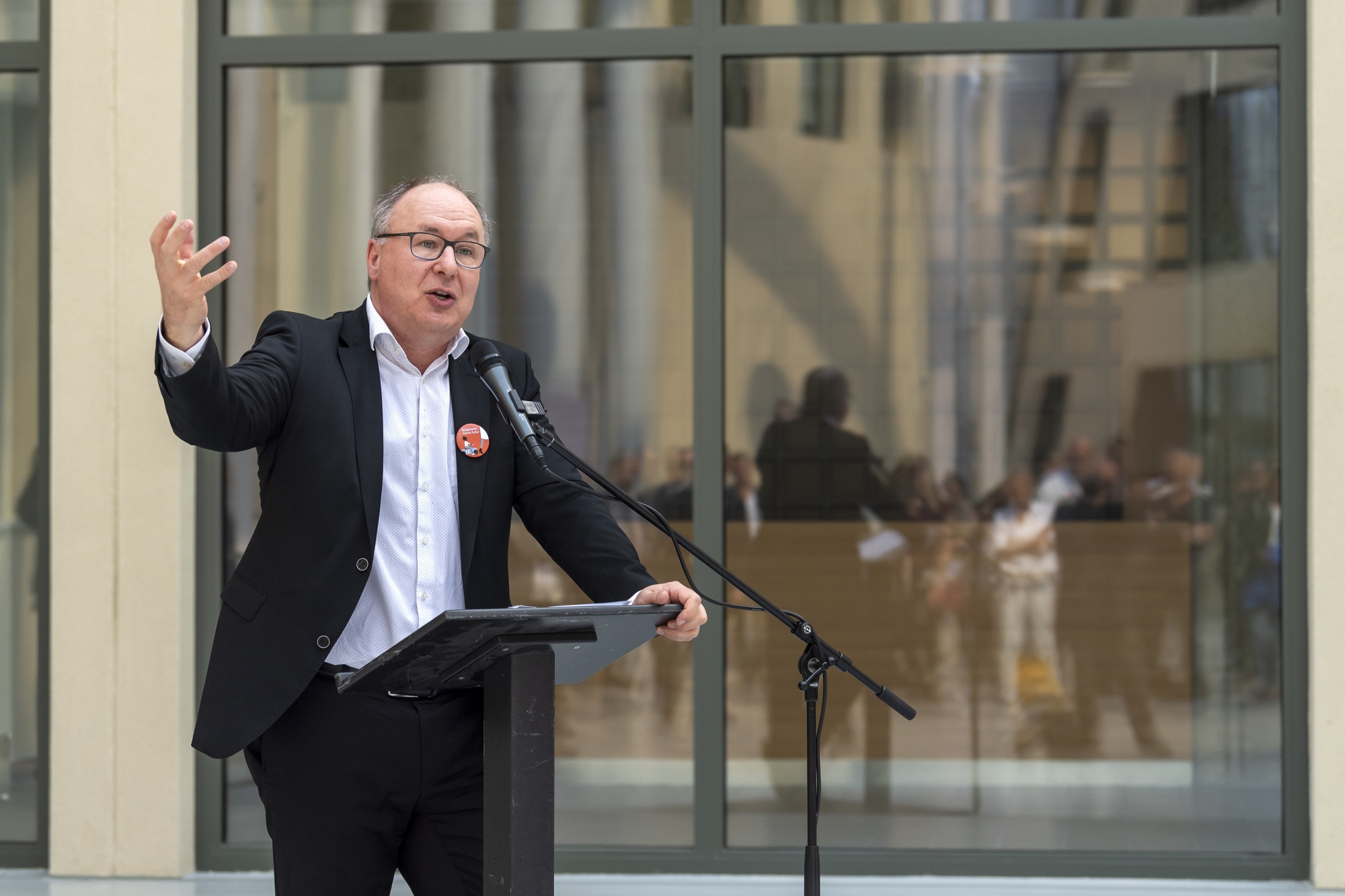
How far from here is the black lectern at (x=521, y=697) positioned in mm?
1973

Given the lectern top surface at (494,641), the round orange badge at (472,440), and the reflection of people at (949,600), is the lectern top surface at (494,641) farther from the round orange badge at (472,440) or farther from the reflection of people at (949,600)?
the reflection of people at (949,600)

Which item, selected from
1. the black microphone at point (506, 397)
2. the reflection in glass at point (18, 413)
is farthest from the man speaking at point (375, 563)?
the reflection in glass at point (18, 413)

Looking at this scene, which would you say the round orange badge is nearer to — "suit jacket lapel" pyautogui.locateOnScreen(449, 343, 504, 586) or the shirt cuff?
"suit jacket lapel" pyautogui.locateOnScreen(449, 343, 504, 586)

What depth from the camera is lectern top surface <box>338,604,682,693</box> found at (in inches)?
72.7

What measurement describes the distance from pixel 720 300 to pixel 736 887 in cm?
187

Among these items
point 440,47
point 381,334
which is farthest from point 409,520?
point 440,47

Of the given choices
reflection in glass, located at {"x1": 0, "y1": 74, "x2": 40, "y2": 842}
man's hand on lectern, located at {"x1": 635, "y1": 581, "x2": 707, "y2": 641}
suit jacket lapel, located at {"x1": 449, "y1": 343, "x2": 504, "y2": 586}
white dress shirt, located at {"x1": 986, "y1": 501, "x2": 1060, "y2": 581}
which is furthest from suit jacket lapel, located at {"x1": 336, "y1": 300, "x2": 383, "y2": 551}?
white dress shirt, located at {"x1": 986, "y1": 501, "x2": 1060, "y2": 581}

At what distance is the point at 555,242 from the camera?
448 cm

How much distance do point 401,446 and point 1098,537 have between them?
273cm

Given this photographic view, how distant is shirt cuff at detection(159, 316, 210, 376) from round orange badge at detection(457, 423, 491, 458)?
54 centimetres

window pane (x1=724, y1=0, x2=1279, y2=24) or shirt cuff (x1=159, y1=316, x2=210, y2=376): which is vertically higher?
window pane (x1=724, y1=0, x2=1279, y2=24)

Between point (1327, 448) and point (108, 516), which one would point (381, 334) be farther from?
point (1327, 448)

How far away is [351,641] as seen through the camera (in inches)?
94.3

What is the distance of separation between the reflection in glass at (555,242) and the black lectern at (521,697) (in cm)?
228
